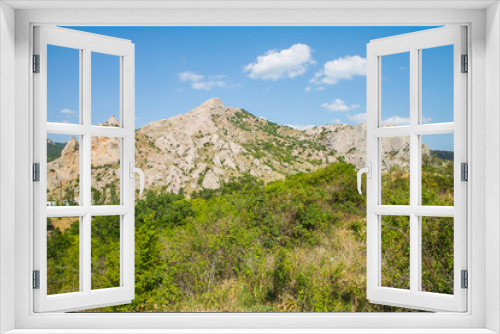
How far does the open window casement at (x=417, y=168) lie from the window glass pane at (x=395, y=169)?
3.00 meters

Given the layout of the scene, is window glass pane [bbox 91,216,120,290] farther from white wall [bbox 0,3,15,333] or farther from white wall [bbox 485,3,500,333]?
white wall [bbox 485,3,500,333]

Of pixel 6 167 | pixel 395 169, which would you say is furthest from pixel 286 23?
pixel 395 169

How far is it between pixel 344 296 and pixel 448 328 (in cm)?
280

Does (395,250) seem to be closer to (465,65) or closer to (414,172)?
(414,172)

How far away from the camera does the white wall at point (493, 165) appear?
1.60 m

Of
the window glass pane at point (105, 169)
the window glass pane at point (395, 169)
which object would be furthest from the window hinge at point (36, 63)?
the window glass pane at point (395, 169)

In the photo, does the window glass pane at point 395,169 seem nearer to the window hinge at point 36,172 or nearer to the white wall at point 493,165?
the white wall at point 493,165

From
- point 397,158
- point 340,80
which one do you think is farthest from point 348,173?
point 340,80

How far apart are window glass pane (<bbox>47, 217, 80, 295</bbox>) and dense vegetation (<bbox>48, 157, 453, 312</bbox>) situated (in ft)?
0.04

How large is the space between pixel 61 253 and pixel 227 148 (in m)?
3.45

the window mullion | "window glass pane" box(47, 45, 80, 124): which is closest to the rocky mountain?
Result: "window glass pane" box(47, 45, 80, 124)

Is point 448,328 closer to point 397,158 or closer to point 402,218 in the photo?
point 402,218

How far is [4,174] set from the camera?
163 cm

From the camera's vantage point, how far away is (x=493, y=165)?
1.63m
